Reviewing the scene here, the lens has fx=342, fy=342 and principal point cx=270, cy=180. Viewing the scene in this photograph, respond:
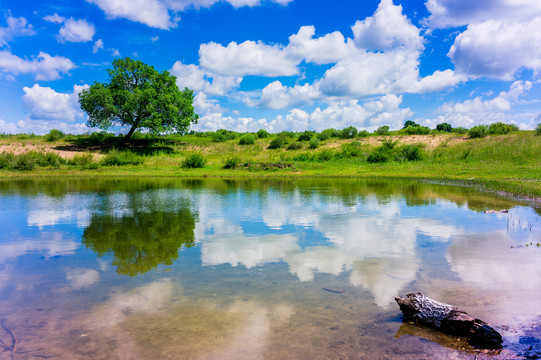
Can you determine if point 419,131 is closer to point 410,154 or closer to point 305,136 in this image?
point 410,154

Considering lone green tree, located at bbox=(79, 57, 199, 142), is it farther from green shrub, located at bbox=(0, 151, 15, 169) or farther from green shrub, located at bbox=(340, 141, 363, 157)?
green shrub, located at bbox=(340, 141, 363, 157)

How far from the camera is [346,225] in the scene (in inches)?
541

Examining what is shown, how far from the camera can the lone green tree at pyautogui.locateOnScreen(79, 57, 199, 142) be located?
5153 centimetres

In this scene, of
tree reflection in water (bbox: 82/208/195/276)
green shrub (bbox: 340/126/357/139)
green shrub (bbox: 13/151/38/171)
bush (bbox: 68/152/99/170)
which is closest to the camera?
tree reflection in water (bbox: 82/208/195/276)

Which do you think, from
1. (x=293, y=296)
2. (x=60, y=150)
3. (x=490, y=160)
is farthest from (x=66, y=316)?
(x=60, y=150)

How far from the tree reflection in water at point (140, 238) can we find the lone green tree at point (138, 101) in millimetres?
39722

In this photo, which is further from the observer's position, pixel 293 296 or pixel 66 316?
pixel 293 296

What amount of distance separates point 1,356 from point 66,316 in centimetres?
124

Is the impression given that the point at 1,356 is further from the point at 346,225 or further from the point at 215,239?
the point at 346,225

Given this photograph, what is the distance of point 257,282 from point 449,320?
391 cm

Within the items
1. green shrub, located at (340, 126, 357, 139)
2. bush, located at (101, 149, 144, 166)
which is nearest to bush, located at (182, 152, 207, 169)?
bush, located at (101, 149, 144, 166)

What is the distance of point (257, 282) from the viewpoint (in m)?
7.83

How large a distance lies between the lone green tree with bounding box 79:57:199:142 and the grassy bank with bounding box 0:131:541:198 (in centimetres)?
449

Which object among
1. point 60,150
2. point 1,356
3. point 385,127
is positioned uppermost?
point 385,127
